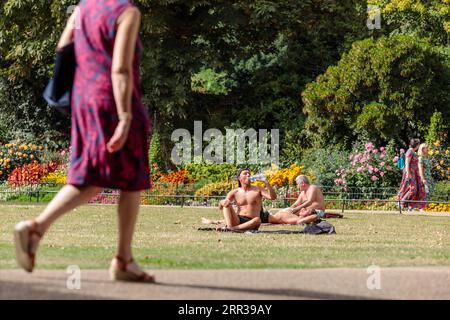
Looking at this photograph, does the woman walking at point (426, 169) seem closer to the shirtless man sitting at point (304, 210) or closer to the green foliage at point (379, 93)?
the green foliage at point (379, 93)

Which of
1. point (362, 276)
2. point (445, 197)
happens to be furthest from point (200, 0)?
point (362, 276)

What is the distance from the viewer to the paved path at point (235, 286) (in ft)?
23.5

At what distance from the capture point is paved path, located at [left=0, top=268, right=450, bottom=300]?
7151 millimetres

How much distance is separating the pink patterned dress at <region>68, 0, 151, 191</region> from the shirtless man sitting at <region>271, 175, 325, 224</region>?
12.2m

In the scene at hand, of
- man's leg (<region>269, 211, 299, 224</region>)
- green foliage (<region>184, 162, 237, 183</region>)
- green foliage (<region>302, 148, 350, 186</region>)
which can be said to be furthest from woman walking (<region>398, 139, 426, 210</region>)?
man's leg (<region>269, 211, 299, 224</region>)

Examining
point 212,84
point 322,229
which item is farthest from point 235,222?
point 212,84

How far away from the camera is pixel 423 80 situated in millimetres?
32844

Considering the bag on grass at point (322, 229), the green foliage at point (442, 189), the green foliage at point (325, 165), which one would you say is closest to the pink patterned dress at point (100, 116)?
the bag on grass at point (322, 229)

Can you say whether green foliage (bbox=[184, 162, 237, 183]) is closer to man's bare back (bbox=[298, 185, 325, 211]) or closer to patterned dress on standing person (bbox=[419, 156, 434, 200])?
patterned dress on standing person (bbox=[419, 156, 434, 200])

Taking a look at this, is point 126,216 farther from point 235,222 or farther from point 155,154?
point 155,154

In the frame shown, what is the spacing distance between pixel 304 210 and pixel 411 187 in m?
7.76

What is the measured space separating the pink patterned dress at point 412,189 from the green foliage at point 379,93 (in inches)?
189

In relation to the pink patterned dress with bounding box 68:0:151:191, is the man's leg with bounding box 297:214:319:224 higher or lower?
lower

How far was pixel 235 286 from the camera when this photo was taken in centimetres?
780
